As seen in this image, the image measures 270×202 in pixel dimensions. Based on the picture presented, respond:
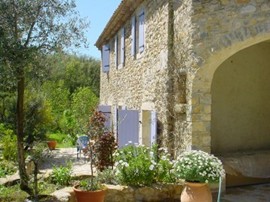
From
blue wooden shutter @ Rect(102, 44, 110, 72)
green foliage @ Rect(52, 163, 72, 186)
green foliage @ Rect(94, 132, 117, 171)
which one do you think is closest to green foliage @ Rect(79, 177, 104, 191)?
green foliage @ Rect(52, 163, 72, 186)

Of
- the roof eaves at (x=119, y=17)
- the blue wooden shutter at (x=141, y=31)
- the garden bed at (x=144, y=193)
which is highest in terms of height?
the roof eaves at (x=119, y=17)

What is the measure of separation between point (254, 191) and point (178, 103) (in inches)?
95.5

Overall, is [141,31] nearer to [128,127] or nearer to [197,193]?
[128,127]

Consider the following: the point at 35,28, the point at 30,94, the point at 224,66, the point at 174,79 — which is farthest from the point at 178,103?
the point at 30,94

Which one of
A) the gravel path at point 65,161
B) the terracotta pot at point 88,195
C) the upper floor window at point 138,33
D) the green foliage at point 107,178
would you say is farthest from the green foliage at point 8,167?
Answer: the upper floor window at point 138,33

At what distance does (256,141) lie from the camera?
8531 millimetres

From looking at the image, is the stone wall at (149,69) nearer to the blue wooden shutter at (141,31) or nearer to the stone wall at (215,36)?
the blue wooden shutter at (141,31)

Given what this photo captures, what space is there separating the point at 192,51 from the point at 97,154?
2.86 m

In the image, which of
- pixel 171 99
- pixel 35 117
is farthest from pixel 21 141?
pixel 35 117

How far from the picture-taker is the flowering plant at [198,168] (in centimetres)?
552

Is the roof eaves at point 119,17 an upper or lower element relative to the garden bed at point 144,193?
upper

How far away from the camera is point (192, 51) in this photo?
22.2 ft

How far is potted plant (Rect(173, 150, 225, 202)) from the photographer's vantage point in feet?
18.1

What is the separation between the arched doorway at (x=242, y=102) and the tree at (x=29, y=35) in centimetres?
350
